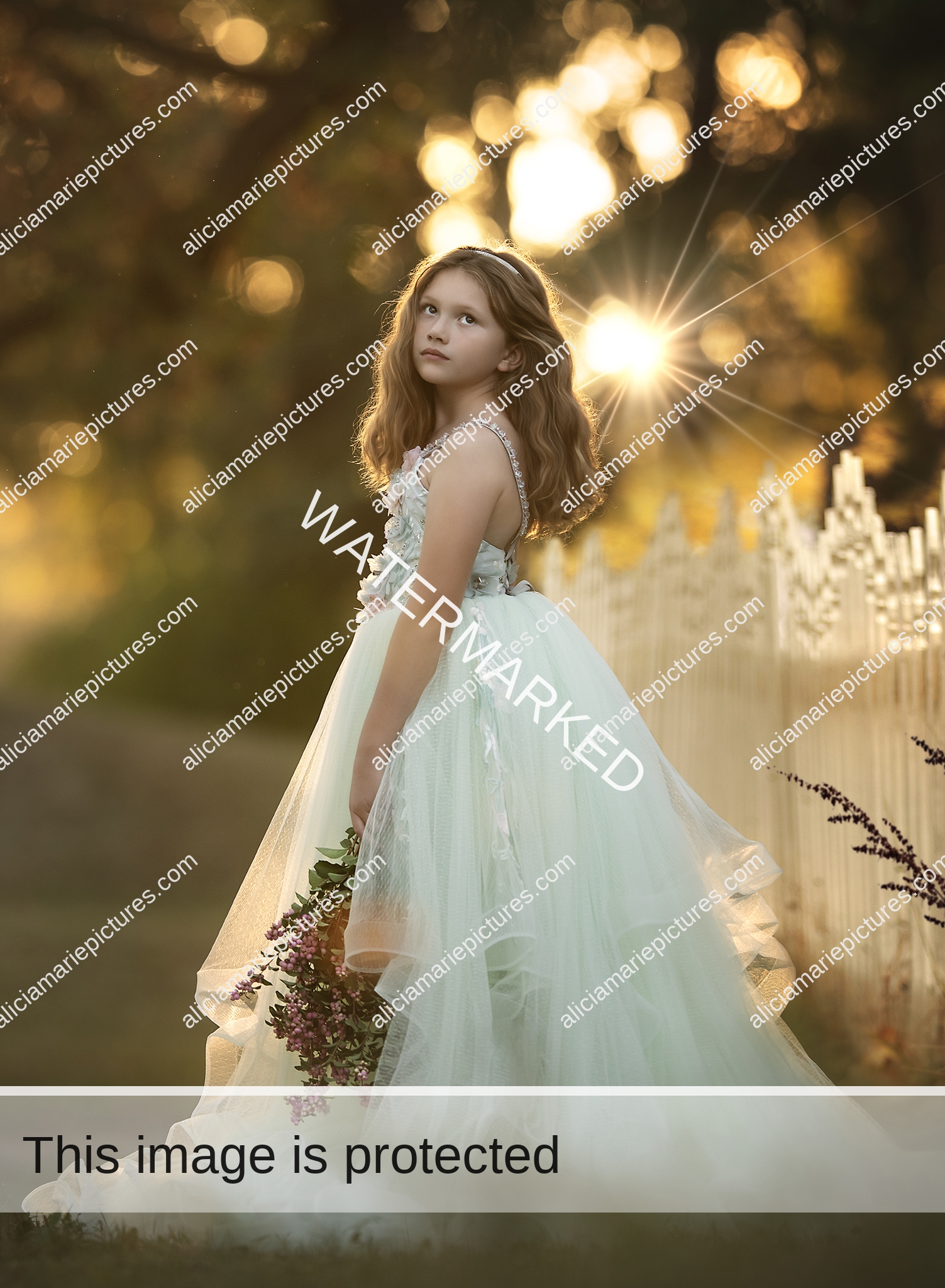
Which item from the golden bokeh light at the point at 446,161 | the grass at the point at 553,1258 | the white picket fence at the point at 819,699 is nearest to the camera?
the grass at the point at 553,1258

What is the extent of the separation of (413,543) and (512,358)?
318 mm

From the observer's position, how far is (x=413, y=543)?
4.67 ft

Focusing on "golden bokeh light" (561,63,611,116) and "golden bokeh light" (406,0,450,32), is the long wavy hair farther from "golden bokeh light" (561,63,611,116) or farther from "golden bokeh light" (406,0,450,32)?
"golden bokeh light" (406,0,450,32)

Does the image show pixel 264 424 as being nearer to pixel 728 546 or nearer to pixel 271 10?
pixel 271 10

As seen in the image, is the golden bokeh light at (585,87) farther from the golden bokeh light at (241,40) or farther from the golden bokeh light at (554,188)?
the golden bokeh light at (241,40)

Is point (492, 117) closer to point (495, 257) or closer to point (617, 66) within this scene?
point (617, 66)

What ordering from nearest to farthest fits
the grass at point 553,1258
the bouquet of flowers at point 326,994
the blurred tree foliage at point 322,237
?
1. the grass at point 553,1258
2. the bouquet of flowers at point 326,994
3. the blurred tree foliage at point 322,237

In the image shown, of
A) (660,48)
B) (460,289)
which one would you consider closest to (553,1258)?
(460,289)

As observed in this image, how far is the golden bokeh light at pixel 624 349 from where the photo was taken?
2646 mm

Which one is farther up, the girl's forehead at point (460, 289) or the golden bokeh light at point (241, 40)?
the golden bokeh light at point (241, 40)

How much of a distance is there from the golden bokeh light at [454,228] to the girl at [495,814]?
142 centimetres

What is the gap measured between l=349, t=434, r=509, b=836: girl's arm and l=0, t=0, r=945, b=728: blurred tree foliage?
4.81ft

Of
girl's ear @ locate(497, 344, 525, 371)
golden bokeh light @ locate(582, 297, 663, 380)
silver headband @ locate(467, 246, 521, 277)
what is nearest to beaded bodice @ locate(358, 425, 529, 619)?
girl's ear @ locate(497, 344, 525, 371)

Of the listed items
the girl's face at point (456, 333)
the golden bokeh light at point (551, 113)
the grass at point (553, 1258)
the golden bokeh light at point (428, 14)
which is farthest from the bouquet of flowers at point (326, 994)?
the golden bokeh light at point (428, 14)
